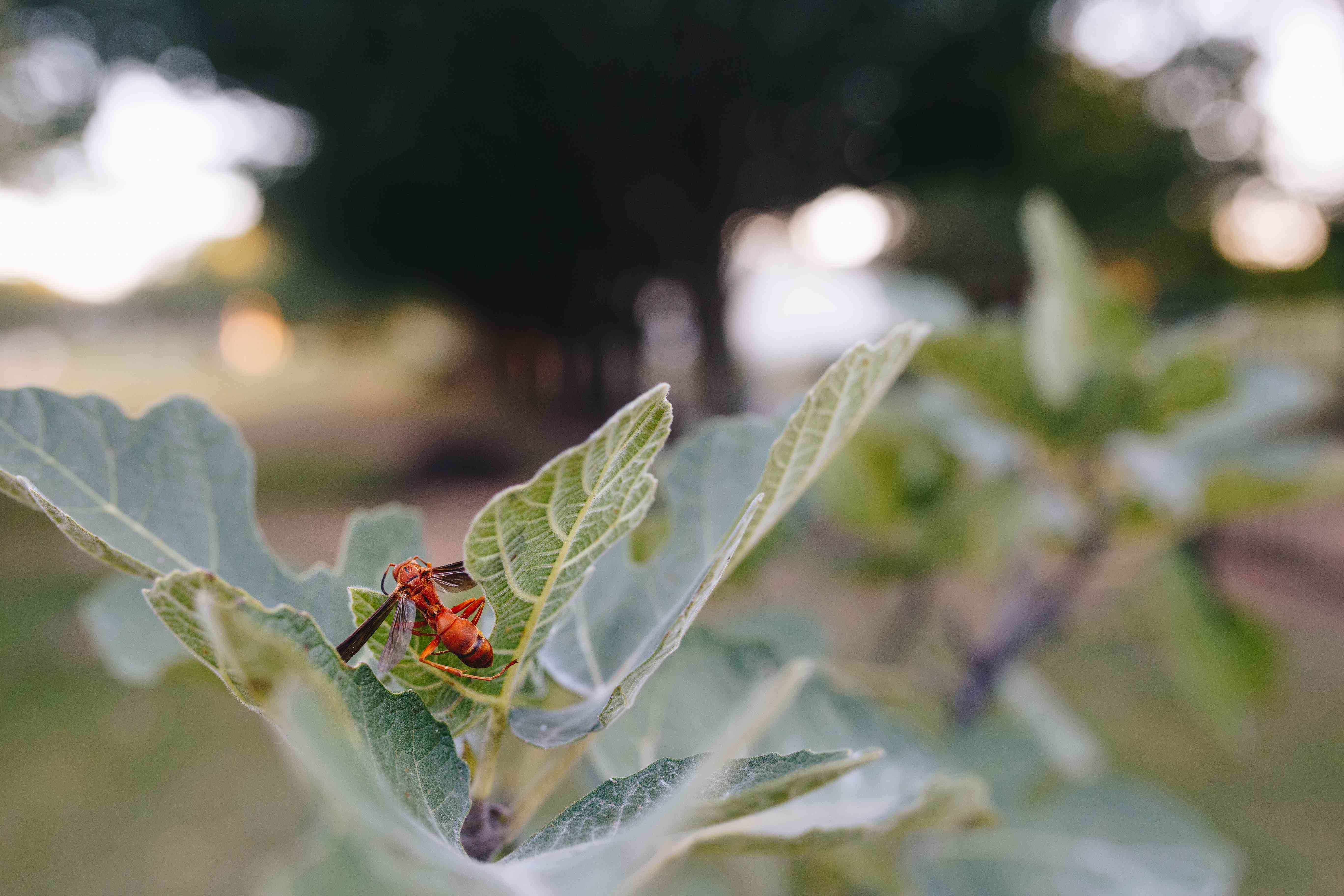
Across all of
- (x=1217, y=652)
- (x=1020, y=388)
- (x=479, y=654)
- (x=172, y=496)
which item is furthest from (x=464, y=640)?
(x=1217, y=652)

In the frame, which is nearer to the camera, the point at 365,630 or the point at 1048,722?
the point at 365,630

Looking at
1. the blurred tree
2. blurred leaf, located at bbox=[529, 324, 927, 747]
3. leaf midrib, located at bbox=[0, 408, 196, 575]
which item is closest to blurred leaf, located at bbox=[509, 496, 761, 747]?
blurred leaf, located at bbox=[529, 324, 927, 747]

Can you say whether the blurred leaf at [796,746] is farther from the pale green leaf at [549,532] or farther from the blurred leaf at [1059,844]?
the blurred leaf at [1059,844]

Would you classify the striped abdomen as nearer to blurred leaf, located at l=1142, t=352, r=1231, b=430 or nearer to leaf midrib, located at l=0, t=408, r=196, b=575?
leaf midrib, located at l=0, t=408, r=196, b=575

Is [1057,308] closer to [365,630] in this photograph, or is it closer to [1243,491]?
[1243,491]

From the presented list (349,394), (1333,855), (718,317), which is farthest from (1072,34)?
(349,394)

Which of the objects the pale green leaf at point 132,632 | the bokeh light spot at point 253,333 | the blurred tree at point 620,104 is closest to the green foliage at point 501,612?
the pale green leaf at point 132,632

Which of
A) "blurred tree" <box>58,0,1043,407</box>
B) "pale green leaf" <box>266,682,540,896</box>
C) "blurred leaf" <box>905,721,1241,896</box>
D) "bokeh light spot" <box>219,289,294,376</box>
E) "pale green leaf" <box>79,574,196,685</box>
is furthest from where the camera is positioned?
"bokeh light spot" <box>219,289,294,376</box>
